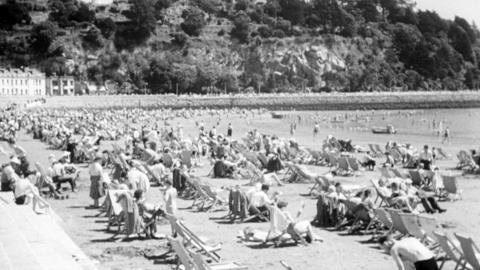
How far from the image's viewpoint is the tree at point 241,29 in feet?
392

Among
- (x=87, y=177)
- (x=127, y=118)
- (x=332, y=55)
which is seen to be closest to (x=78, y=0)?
(x=332, y=55)

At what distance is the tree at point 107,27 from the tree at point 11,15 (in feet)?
50.3

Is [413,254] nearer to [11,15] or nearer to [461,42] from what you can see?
[11,15]

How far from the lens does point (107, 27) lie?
11600 cm

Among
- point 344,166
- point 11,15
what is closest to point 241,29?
point 11,15

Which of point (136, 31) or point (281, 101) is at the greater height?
point (136, 31)

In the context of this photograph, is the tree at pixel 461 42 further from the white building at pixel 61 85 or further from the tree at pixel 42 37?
the white building at pixel 61 85

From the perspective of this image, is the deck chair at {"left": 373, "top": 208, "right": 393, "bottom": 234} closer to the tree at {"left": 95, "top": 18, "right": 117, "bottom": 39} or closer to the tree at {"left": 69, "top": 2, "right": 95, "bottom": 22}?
the tree at {"left": 95, "top": 18, "right": 117, "bottom": 39}

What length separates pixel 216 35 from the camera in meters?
122

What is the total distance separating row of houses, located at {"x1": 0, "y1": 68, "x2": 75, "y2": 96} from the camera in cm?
8931

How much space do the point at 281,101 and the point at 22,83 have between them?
38.4 m

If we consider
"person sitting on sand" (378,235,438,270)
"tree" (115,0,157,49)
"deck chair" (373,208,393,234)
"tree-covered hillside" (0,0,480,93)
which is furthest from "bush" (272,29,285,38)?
"person sitting on sand" (378,235,438,270)

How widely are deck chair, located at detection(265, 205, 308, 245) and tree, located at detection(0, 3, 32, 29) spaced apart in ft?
390

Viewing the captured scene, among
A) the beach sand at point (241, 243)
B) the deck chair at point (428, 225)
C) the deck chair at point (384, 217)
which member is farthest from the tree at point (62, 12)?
the deck chair at point (428, 225)
